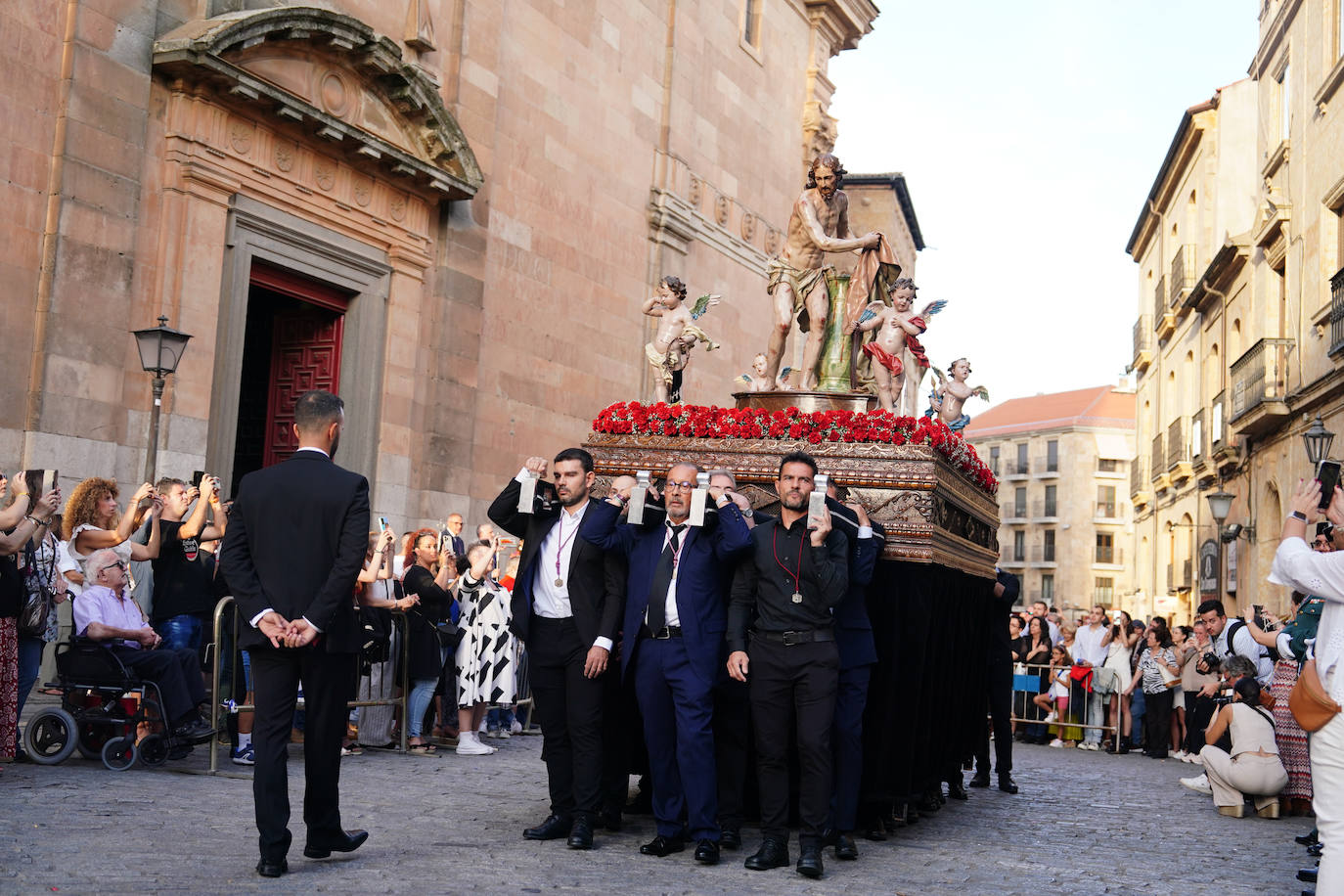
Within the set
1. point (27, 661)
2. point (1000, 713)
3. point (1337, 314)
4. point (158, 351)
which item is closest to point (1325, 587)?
point (1000, 713)

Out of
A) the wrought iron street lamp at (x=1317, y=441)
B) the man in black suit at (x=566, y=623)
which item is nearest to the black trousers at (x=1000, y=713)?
the man in black suit at (x=566, y=623)

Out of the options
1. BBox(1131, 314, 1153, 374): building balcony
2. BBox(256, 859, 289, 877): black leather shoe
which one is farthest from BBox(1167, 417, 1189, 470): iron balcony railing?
BBox(256, 859, 289, 877): black leather shoe

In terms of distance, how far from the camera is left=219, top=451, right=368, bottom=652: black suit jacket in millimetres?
6402

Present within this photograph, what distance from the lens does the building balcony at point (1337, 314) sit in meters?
21.8

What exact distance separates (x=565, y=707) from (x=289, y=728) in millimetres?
1805

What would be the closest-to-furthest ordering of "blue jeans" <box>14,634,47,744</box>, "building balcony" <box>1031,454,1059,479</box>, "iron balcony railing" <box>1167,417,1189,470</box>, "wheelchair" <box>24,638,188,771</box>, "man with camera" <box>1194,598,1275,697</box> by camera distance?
"blue jeans" <box>14,634,47,744</box> → "wheelchair" <box>24,638,188,771</box> → "man with camera" <box>1194,598,1275,697</box> → "iron balcony railing" <box>1167,417,1189,470</box> → "building balcony" <box>1031,454,1059,479</box>

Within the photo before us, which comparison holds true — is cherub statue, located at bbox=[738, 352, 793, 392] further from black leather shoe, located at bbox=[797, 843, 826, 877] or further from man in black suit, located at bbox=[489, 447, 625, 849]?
black leather shoe, located at bbox=[797, 843, 826, 877]

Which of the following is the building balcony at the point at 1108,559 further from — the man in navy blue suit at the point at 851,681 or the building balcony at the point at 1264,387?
the man in navy blue suit at the point at 851,681

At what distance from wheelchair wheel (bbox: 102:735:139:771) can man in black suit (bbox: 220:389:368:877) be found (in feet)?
11.3

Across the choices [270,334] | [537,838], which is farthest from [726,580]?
[270,334]

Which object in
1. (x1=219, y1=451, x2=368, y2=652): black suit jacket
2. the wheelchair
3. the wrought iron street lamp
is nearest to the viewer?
(x1=219, y1=451, x2=368, y2=652): black suit jacket

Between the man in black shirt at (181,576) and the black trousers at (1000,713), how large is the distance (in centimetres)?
626

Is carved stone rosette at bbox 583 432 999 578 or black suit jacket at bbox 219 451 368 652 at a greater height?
carved stone rosette at bbox 583 432 999 578

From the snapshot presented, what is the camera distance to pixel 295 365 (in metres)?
18.4
